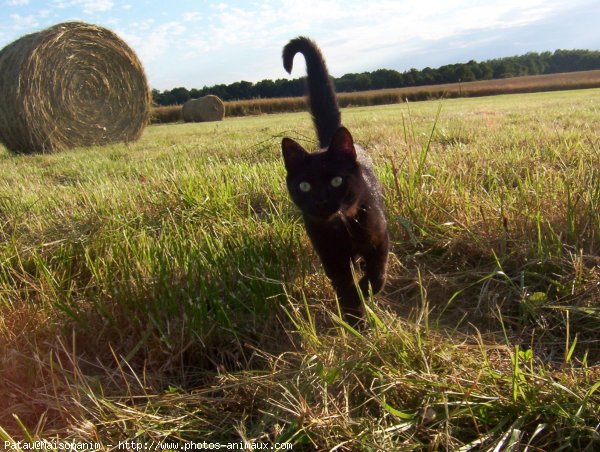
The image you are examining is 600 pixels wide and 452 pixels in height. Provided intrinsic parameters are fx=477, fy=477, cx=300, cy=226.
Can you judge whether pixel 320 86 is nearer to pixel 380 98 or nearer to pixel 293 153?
pixel 293 153

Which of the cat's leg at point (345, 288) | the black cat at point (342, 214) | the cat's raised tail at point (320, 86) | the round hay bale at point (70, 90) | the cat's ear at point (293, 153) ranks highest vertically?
the round hay bale at point (70, 90)

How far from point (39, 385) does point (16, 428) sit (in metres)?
0.17

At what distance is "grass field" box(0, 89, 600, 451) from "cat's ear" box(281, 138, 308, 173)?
29 centimetres

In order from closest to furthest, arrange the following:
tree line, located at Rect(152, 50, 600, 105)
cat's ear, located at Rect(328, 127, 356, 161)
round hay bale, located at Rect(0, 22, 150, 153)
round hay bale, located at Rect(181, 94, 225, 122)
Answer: cat's ear, located at Rect(328, 127, 356, 161) → round hay bale, located at Rect(0, 22, 150, 153) → round hay bale, located at Rect(181, 94, 225, 122) → tree line, located at Rect(152, 50, 600, 105)

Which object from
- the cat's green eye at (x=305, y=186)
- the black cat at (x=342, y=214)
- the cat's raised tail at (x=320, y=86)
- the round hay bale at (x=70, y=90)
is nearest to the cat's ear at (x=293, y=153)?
the black cat at (x=342, y=214)

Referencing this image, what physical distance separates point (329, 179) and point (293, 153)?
8.9 inches

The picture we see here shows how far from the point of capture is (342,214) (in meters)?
1.84

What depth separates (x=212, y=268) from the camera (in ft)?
5.82

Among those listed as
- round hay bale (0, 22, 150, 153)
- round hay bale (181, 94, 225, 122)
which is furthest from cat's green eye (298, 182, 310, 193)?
round hay bale (181, 94, 225, 122)

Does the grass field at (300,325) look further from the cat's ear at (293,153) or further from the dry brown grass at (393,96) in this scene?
the dry brown grass at (393,96)

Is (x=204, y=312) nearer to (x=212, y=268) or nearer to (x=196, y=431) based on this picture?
(x=212, y=268)

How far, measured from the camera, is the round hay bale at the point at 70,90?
7438mm

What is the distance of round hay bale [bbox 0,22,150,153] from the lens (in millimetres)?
7438

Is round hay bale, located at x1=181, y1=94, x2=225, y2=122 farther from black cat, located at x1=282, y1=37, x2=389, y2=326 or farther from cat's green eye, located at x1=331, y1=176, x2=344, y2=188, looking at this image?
cat's green eye, located at x1=331, y1=176, x2=344, y2=188
